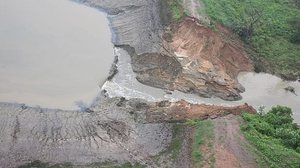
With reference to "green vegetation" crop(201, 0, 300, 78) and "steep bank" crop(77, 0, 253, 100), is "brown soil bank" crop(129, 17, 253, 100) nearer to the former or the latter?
"steep bank" crop(77, 0, 253, 100)

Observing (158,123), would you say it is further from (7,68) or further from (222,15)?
(222,15)

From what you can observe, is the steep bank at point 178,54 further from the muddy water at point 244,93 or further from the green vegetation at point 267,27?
the green vegetation at point 267,27

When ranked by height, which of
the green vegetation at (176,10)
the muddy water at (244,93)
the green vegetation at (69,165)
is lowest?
the green vegetation at (69,165)

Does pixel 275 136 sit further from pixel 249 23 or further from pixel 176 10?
pixel 176 10

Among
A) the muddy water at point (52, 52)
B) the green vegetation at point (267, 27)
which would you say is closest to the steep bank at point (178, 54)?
the muddy water at point (52, 52)

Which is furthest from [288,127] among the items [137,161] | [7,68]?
[7,68]

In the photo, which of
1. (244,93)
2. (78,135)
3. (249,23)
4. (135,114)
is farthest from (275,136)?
(249,23)

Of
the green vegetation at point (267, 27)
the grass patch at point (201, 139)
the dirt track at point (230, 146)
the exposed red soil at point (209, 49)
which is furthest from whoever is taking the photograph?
the green vegetation at point (267, 27)
